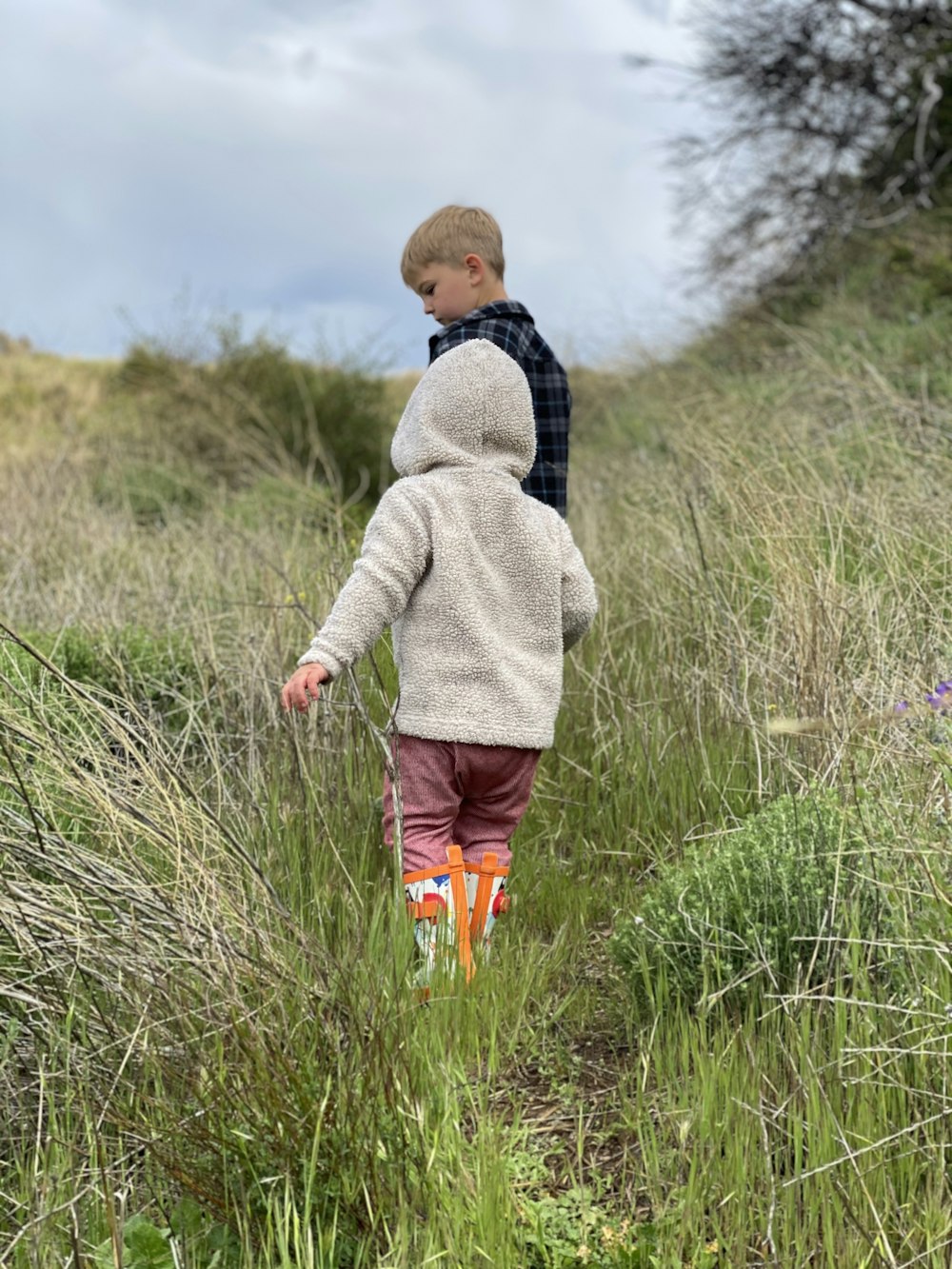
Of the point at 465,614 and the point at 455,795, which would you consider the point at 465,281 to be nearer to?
the point at 465,614

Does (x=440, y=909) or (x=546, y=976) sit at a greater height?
(x=440, y=909)

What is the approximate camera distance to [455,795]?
2.80 m

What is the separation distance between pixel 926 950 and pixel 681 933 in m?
0.47

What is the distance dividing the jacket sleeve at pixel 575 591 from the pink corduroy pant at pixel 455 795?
312 millimetres

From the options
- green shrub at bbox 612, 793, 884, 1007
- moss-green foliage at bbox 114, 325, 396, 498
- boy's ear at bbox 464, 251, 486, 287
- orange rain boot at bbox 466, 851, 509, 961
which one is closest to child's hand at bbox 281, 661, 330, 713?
orange rain boot at bbox 466, 851, 509, 961

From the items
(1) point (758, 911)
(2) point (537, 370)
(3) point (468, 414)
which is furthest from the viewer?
(2) point (537, 370)

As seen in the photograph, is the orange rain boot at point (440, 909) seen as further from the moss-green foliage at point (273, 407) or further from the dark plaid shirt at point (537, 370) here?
the moss-green foliage at point (273, 407)

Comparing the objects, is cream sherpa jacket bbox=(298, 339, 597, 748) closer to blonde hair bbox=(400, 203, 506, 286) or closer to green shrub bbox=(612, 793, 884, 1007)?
blonde hair bbox=(400, 203, 506, 286)

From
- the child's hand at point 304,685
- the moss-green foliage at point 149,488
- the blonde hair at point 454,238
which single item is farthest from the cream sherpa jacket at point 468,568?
the moss-green foliage at point 149,488

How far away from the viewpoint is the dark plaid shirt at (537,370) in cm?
300

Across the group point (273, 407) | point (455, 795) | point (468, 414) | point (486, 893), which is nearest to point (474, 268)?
point (468, 414)

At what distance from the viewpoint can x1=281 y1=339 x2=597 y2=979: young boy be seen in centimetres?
268

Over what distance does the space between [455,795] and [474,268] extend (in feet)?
3.84

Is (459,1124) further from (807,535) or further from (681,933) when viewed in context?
(807,535)
